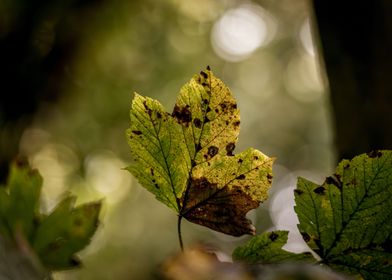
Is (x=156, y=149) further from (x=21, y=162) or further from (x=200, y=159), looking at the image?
(x=21, y=162)

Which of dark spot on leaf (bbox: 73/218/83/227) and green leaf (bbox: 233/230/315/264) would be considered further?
dark spot on leaf (bbox: 73/218/83/227)

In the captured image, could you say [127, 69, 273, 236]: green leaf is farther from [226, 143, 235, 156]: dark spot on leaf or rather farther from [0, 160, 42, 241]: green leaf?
[0, 160, 42, 241]: green leaf

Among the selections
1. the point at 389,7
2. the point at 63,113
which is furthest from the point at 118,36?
the point at 389,7

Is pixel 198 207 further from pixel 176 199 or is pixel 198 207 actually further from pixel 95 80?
pixel 95 80

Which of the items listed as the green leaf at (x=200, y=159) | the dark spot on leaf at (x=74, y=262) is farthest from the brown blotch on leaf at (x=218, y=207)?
the dark spot on leaf at (x=74, y=262)

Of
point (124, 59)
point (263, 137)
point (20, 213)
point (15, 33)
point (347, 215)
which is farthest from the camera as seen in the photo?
point (263, 137)

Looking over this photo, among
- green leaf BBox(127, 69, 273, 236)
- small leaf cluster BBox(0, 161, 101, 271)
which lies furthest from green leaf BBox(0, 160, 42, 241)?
green leaf BBox(127, 69, 273, 236)

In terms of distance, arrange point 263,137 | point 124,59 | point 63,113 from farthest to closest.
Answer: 1. point 263,137
2. point 124,59
3. point 63,113
